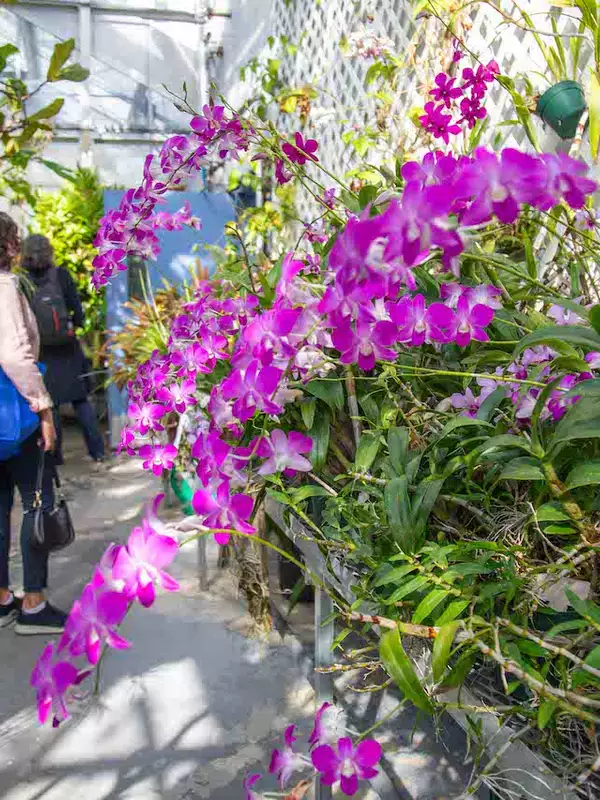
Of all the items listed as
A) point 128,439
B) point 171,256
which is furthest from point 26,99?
point 171,256

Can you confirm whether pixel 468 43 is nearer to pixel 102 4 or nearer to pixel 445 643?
pixel 445 643

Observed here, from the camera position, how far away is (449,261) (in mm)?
482

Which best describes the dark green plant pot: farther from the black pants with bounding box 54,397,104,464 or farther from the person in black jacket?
the black pants with bounding box 54,397,104,464

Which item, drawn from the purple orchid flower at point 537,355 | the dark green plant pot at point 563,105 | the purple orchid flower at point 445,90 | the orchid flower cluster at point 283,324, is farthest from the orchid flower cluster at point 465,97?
the purple orchid flower at point 537,355

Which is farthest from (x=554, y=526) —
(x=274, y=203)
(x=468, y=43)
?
(x=274, y=203)

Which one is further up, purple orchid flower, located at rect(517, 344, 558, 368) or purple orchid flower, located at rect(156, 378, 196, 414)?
purple orchid flower, located at rect(517, 344, 558, 368)

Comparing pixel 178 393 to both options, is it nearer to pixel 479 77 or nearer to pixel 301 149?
pixel 301 149

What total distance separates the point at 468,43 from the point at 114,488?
3.02 m

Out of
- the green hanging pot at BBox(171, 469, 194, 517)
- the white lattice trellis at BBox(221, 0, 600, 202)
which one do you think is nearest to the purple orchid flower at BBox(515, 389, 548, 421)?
the white lattice trellis at BBox(221, 0, 600, 202)

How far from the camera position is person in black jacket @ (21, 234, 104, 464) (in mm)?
4176

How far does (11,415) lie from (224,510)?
1897 mm

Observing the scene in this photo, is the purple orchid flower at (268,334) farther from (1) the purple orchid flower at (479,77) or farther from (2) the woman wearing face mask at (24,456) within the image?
(2) the woman wearing face mask at (24,456)

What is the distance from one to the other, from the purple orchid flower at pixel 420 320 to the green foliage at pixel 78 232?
4922mm

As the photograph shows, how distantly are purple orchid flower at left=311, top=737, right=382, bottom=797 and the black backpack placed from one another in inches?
147
